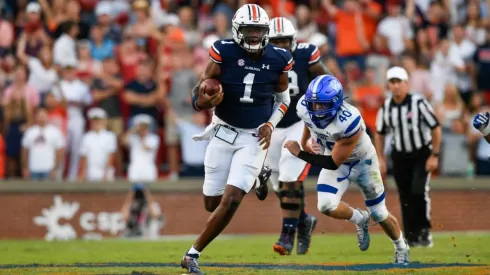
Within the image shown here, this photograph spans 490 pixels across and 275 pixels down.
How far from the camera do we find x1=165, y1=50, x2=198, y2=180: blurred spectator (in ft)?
55.2

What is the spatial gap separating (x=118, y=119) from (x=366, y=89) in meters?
3.98

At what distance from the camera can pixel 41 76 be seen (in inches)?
674

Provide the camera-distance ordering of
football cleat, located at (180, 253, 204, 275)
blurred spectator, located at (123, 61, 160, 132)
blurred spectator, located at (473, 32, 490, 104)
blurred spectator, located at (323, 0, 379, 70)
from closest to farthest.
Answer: football cleat, located at (180, 253, 204, 275) → blurred spectator, located at (123, 61, 160, 132) → blurred spectator, located at (473, 32, 490, 104) → blurred spectator, located at (323, 0, 379, 70)

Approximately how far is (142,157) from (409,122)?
5.14 metres

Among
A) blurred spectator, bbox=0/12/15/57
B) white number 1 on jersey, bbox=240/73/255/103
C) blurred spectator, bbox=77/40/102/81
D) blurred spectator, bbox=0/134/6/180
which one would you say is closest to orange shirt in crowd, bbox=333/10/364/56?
blurred spectator, bbox=77/40/102/81

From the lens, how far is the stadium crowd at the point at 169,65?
1659 cm

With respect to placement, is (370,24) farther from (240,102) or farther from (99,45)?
(240,102)

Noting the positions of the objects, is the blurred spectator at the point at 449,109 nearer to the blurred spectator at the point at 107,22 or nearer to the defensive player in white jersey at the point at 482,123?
the blurred spectator at the point at 107,22

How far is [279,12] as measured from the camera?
60.6ft

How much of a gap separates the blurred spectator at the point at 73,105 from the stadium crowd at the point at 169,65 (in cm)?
2

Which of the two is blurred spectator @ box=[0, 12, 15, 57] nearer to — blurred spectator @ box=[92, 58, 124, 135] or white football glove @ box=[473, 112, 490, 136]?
blurred spectator @ box=[92, 58, 124, 135]

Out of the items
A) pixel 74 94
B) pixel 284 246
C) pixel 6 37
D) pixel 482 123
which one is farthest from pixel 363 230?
pixel 6 37

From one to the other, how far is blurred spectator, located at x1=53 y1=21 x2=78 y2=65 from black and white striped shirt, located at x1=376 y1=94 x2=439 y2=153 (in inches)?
257

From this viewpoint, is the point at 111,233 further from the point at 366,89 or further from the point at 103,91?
the point at 366,89
